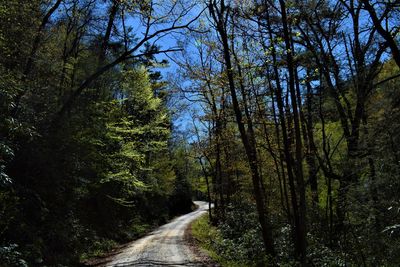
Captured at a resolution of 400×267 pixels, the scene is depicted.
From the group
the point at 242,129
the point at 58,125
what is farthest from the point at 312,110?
the point at 58,125

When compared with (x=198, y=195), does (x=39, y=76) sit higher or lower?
higher

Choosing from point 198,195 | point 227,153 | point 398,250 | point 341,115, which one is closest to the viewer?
point 398,250

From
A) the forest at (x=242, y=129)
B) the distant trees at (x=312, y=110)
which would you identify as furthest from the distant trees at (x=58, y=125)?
the distant trees at (x=312, y=110)

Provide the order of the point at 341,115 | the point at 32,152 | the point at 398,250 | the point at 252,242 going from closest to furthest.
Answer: the point at 398,250, the point at 32,152, the point at 341,115, the point at 252,242

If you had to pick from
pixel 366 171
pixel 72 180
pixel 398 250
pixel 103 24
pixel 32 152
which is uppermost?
pixel 103 24

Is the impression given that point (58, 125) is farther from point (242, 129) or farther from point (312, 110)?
point (312, 110)

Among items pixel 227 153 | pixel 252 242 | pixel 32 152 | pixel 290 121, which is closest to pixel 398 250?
pixel 290 121

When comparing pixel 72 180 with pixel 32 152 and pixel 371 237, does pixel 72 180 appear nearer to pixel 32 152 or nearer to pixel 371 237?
pixel 32 152

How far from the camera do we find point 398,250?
298 inches

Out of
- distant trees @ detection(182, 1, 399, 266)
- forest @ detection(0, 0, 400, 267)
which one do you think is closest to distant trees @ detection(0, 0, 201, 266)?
forest @ detection(0, 0, 400, 267)

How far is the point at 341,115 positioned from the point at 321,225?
4.49 meters

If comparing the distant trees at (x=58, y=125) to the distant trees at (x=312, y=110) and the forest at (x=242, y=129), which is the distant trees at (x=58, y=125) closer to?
the forest at (x=242, y=129)

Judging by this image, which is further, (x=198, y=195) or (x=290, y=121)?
(x=198, y=195)

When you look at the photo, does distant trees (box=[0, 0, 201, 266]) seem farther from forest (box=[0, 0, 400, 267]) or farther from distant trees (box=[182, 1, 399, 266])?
distant trees (box=[182, 1, 399, 266])
